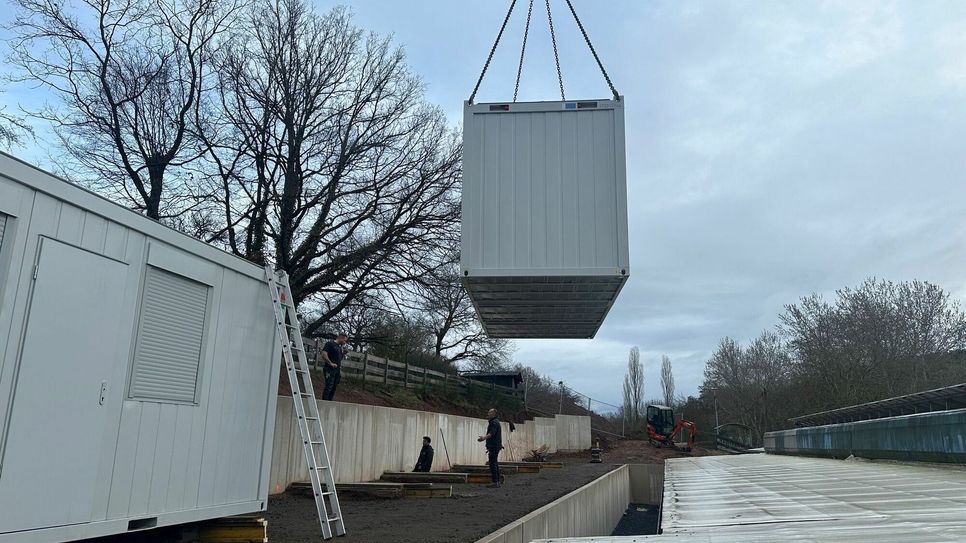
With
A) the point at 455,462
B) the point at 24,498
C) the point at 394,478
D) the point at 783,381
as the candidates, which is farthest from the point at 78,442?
the point at 783,381

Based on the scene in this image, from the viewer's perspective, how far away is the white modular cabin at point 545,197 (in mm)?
6977

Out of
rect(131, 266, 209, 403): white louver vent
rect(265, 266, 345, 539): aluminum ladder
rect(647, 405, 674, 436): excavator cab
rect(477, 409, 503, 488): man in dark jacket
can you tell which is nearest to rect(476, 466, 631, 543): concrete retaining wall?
rect(265, 266, 345, 539): aluminum ladder

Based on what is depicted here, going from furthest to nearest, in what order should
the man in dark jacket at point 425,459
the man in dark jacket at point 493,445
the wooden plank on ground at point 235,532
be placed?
1. the man in dark jacket at point 425,459
2. the man in dark jacket at point 493,445
3. the wooden plank on ground at point 235,532

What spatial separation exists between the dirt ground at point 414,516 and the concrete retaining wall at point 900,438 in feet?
21.8

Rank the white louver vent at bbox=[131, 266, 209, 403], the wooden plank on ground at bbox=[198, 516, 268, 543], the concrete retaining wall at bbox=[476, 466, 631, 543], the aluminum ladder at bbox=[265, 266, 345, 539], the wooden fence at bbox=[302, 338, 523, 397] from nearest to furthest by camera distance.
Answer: the white louver vent at bbox=[131, 266, 209, 403] < the wooden plank on ground at bbox=[198, 516, 268, 543] < the aluminum ladder at bbox=[265, 266, 345, 539] < the concrete retaining wall at bbox=[476, 466, 631, 543] < the wooden fence at bbox=[302, 338, 523, 397]

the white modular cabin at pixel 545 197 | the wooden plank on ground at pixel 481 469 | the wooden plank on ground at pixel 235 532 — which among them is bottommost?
the wooden plank on ground at pixel 481 469

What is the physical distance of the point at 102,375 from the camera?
14.3 feet

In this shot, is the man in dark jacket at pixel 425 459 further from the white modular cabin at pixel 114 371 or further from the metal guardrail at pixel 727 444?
the metal guardrail at pixel 727 444

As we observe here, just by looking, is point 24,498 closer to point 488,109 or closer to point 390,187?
point 488,109

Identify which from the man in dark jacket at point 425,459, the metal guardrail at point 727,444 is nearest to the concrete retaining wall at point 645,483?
the man in dark jacket at point 425,459

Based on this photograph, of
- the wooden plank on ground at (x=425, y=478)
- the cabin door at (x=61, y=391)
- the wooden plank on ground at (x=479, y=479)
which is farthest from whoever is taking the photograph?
the wooden plank on ground at (x=479, y=479)

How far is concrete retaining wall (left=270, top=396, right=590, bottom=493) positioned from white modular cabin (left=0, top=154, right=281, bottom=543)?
359 cm

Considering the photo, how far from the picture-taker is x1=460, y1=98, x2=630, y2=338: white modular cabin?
6977mm

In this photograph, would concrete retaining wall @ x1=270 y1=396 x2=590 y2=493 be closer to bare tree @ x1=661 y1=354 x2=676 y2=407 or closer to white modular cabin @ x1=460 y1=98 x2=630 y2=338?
white modular cabin @ x1=460 y1=98 x2=630 y2=338
